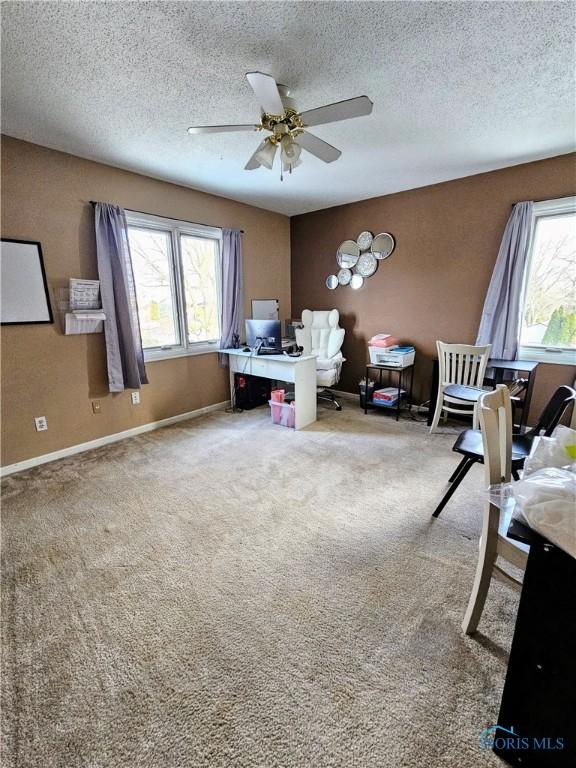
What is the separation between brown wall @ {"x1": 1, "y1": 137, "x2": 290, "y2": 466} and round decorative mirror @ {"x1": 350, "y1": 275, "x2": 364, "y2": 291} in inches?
81.6

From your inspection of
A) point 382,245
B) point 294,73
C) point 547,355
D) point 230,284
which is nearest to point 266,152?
point 294,73

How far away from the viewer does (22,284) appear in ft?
8.71

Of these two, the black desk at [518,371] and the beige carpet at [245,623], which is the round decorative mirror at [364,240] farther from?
the beige carpet at [245,623]

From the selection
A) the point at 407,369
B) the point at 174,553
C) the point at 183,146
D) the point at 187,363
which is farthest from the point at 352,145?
the point at 174,553

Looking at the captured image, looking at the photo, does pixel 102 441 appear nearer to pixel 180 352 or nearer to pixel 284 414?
pixel 180 352

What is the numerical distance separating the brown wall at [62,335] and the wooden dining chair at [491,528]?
3230mm

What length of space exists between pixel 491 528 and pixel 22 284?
3475 millimetres

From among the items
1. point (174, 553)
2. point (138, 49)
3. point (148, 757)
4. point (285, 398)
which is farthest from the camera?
point (285, 398)

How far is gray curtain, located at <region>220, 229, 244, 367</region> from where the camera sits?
163 inches

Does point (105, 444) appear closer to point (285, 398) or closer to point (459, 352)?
point (285, 398)

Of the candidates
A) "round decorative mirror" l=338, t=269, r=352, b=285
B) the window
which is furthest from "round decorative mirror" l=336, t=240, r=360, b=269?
the window

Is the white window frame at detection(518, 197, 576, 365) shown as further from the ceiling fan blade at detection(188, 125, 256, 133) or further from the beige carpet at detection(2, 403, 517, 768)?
the ceiling fan blade at detection(188, 125, 256, 133)

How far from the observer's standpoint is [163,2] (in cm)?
142

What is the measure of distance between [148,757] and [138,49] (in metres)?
2.93
